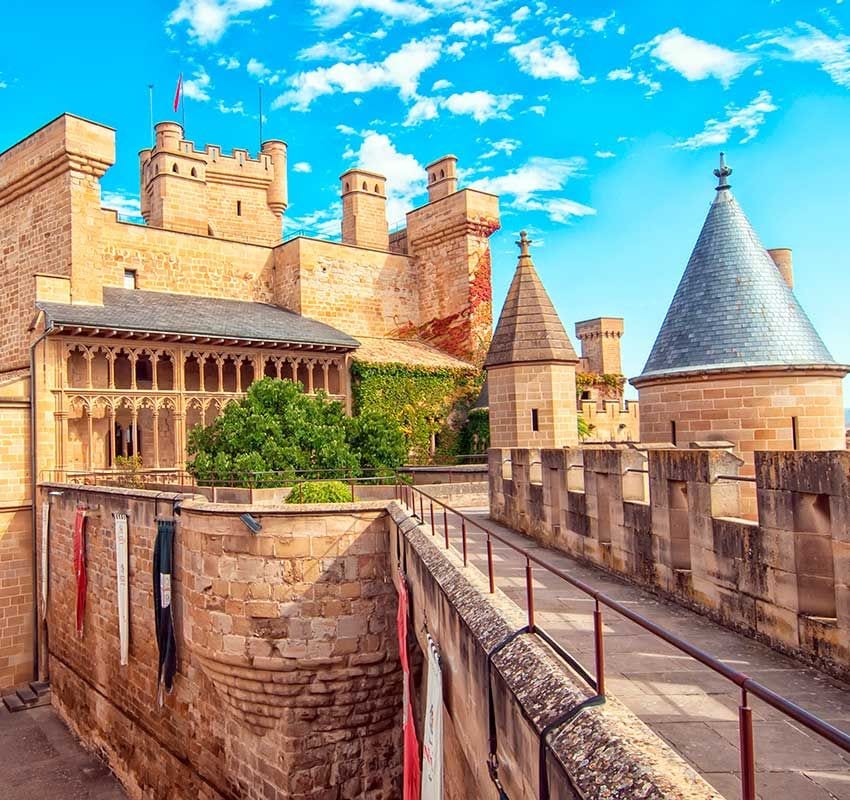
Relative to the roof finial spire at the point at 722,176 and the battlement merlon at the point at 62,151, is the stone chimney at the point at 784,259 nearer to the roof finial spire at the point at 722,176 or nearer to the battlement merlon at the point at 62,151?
the roof finial spire at the point at 722,176

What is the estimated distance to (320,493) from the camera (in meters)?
13.1

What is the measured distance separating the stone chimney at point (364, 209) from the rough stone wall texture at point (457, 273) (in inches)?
74.0

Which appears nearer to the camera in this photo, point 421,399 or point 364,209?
point 421,399

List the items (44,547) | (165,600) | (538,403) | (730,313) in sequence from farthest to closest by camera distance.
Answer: (44,547) < (538,403) < (165,600) < (730,313)

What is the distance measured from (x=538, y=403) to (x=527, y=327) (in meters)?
1.78

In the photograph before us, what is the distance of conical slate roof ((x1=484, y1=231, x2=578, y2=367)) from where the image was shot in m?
17.1

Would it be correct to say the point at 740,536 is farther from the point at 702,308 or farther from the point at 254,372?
the point at 254,372

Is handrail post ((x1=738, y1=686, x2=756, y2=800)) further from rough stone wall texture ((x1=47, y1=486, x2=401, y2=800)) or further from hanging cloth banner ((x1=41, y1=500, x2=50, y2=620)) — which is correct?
hanging cloth banner ((x1=41, y1=500, x2=50, y2=620))

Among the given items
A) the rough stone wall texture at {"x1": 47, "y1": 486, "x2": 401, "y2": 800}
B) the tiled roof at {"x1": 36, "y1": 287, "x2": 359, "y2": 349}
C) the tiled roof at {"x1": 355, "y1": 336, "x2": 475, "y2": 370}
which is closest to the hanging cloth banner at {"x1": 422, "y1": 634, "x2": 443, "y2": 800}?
the rough stone wall texture at {"x1": 47, "y1": 486, "x2": 401, "y2": 800}

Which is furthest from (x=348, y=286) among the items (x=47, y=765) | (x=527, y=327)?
(x=47, y=765)

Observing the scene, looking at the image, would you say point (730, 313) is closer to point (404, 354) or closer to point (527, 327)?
point (527, 327)

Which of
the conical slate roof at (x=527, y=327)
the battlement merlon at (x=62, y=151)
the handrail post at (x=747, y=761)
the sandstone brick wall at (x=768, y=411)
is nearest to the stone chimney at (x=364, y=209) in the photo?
the battlement merlon at (x=62, y=151)

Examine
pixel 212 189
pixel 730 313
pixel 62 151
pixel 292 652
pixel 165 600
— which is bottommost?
pixel 292 652

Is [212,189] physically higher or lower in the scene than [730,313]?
higher
